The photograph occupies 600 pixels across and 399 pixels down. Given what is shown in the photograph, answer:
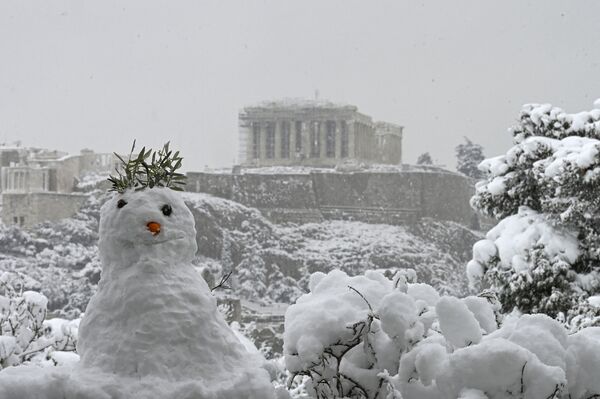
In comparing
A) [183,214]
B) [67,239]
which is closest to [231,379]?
[183,214]

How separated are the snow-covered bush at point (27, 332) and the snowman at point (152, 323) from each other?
6.01ft

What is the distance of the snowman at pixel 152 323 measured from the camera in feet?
4.28

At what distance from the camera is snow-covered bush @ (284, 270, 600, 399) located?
1.37 meters

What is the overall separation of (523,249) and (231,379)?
16.7ft

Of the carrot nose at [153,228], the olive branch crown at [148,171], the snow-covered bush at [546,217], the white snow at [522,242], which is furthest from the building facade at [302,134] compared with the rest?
the carrot nose at [153,228]

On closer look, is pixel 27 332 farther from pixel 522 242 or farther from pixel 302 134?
pixel 302 134

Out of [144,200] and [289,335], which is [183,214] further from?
[289,335]

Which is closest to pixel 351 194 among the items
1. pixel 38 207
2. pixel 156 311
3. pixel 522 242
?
pixel 38 207

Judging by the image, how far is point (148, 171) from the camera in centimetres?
153

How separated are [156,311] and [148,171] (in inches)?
11.2

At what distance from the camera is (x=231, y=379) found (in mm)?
1361

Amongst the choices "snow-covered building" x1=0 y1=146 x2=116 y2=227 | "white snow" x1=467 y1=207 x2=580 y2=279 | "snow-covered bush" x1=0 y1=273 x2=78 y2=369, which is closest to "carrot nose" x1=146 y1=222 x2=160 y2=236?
"snow-covered bush" x1=0 y1=273 x2=78 y2=369

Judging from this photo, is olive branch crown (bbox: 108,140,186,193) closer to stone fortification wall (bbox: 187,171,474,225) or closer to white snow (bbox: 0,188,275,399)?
white snow (bbox: 0,188,275,399)

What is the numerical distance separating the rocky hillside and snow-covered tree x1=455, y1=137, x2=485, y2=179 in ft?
14.1
